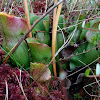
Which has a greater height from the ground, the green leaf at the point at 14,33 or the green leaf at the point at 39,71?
the green leaf at the point at 14,33

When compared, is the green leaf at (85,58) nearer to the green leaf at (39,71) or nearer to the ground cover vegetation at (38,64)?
the ground cover vegetation at (38,64)

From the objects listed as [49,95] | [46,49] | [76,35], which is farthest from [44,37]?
[49,95]

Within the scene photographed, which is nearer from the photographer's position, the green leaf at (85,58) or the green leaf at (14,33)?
the green leaf at (14,33)

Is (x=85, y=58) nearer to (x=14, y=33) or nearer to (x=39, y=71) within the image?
(x=39, y=71)

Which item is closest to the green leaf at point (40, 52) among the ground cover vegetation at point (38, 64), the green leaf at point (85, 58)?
the ground cover vegetation at point (38, 64)

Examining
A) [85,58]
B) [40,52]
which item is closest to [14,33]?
[40,52]

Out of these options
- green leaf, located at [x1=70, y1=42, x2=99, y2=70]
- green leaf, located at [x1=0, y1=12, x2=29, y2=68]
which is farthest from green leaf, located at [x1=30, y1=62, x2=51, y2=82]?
green leaf, located at [x1=70, y1=42, x2=99, y2=70]

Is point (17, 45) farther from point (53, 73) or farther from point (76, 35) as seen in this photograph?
point (76, 35)
